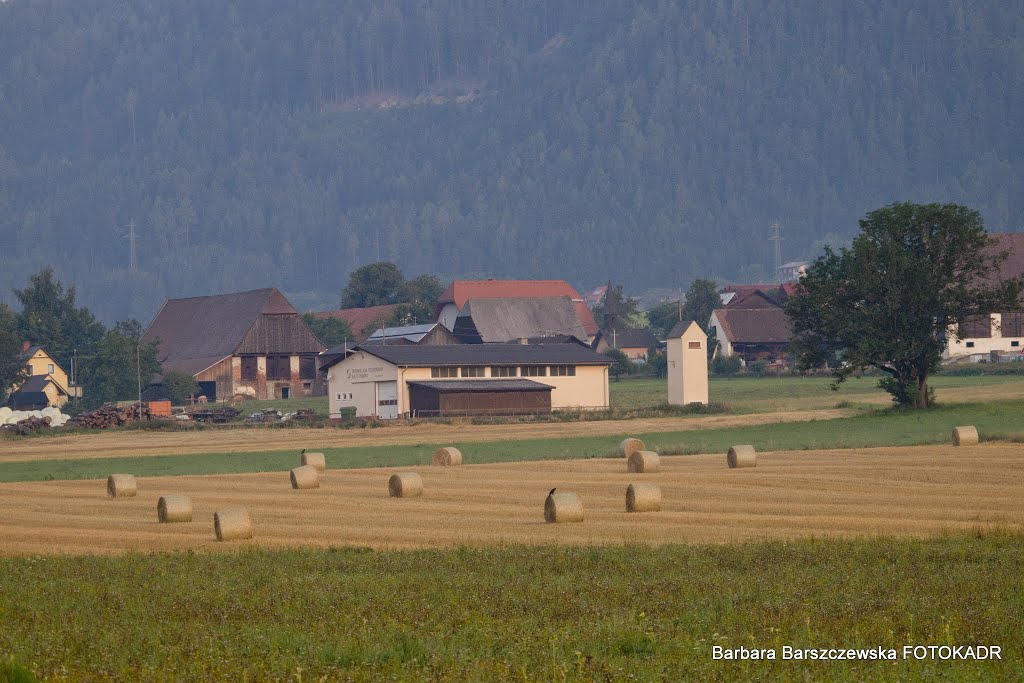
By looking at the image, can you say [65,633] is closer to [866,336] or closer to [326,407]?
[866,336]

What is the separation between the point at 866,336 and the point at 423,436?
23220 mm

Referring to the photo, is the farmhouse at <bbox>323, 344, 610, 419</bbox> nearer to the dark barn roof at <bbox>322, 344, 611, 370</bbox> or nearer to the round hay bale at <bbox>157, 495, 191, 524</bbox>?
the dark barn roof at <bbox>322, 344, 611, 370</bbox>

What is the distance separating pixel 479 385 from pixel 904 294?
1264 inches

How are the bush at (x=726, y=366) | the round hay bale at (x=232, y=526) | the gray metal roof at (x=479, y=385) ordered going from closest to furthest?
the round hay bale at (x=232, y=526) → the gray metal roof at (x=479, y=385) → the bush at (x=726, y=366)

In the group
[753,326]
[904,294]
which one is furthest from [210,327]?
[904,294]

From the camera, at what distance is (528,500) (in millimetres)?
33875

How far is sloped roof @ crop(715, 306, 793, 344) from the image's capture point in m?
161

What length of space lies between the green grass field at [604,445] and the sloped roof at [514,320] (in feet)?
247

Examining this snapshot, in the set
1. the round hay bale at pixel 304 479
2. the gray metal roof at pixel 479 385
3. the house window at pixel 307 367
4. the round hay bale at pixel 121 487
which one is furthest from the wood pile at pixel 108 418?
the round hay bale at pixel 304 479

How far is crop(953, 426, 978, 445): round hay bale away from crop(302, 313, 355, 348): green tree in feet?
404

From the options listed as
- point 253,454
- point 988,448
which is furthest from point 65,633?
point 253,454

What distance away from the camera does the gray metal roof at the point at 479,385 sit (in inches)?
3615

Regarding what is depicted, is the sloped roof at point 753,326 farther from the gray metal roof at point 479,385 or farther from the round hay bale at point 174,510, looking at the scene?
the round hay bale at point 174,510

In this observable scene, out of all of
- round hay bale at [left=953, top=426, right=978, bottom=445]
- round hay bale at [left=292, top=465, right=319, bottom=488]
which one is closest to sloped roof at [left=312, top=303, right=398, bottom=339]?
round hay bale at [left=953, top=426, right=978, bottom=445]
